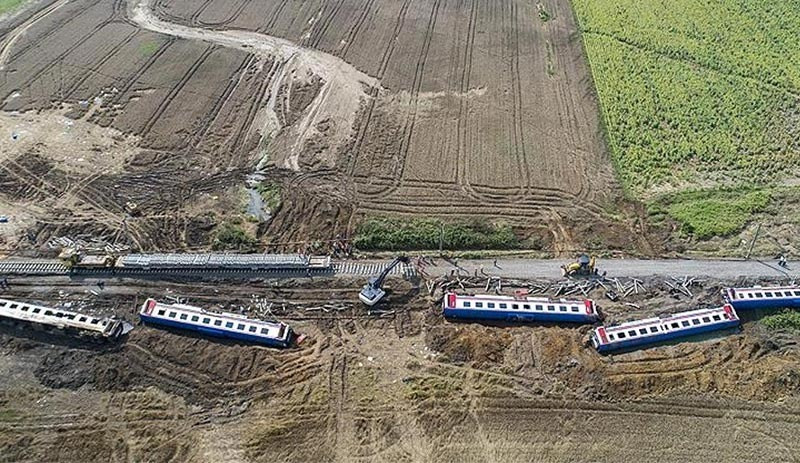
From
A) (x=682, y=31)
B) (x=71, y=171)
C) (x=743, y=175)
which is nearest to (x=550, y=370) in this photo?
(x=743, y=175)

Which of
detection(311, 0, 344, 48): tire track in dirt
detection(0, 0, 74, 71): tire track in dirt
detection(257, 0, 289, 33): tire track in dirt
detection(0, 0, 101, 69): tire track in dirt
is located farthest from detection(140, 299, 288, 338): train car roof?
detection(257, 0, 289, 33): tire track in dirt

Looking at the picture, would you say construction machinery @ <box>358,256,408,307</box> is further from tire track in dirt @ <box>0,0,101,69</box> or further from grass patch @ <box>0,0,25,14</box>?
grass patch @ <box>0,0,25,14</box>

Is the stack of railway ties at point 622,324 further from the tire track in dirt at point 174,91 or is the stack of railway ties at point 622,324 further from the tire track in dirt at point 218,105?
the tire track in dirt at point 174,91

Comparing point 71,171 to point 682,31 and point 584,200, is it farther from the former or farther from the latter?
point 682,31

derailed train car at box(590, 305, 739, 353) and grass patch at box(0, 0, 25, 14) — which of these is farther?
grass patch at box(0, 0, 25, 14)

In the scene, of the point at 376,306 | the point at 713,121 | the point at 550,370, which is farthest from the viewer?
the point at 713,121

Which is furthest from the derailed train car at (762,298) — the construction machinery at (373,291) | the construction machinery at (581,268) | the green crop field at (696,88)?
the construction machinery at (373,291)

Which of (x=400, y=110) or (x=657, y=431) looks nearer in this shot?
(x=657, y=431)
